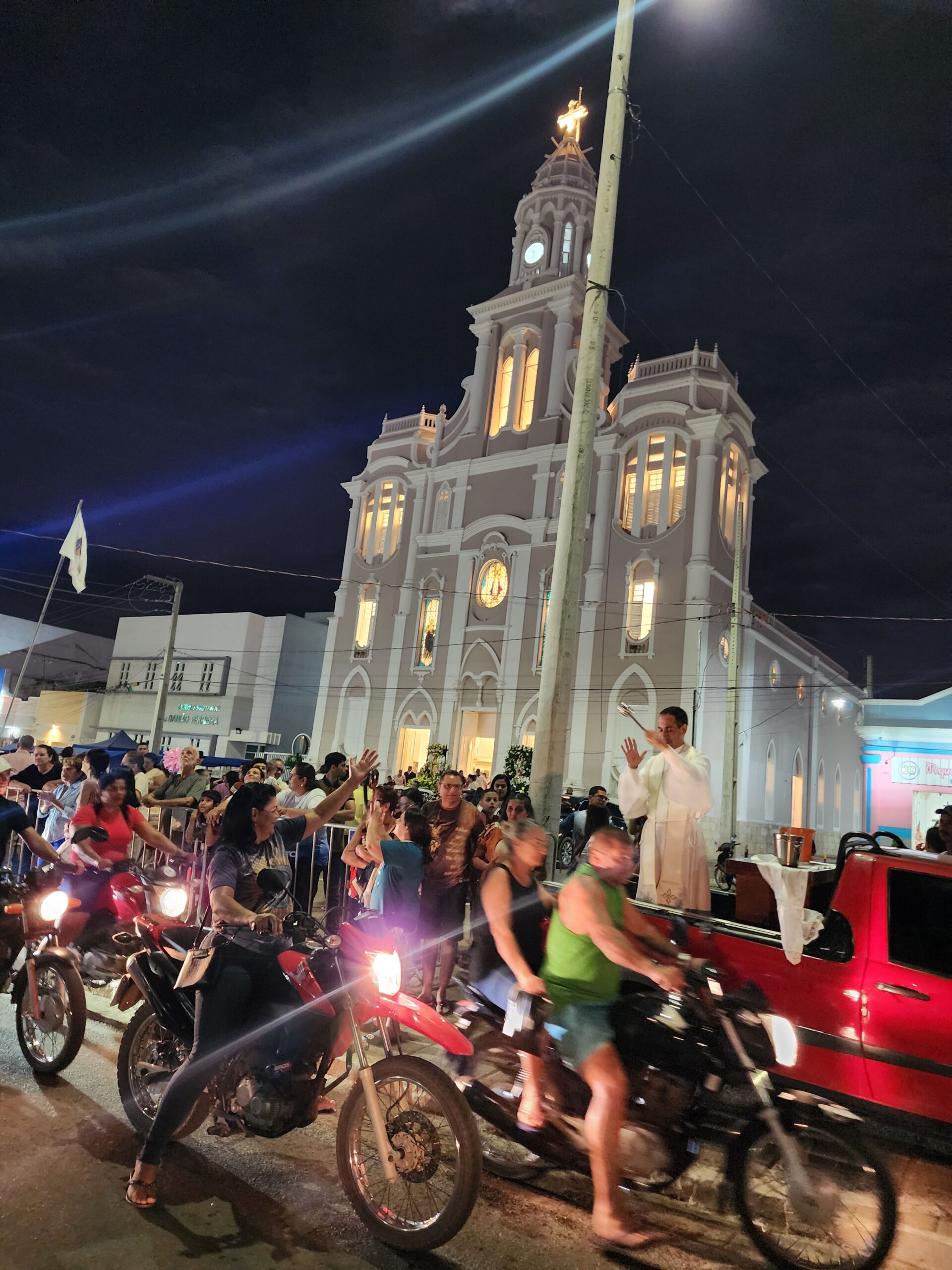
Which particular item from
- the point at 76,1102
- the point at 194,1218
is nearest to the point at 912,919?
the point at 194,1218

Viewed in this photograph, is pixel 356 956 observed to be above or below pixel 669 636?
below

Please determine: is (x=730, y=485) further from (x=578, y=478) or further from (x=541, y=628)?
(x=578, y=478)

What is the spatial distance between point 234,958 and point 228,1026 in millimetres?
295

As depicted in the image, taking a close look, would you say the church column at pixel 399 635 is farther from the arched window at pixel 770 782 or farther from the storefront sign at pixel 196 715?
the arched window at pixel 770 782

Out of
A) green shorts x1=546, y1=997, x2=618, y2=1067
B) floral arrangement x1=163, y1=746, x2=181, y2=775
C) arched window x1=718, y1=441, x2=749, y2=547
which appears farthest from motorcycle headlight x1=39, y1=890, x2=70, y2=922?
arched window x1=718, y1=441, x2=749, y2=547

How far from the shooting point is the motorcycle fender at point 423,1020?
3426 millimetres

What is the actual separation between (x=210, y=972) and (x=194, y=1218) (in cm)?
100

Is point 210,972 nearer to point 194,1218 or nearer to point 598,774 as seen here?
point 194,1218

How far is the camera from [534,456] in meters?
32.3

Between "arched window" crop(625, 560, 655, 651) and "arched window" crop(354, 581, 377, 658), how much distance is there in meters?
12.4

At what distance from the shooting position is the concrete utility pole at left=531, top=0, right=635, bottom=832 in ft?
26.2

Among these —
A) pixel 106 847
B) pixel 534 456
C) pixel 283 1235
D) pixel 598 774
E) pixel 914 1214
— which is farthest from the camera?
pixel 534 456

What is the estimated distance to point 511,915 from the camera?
4.30 metres

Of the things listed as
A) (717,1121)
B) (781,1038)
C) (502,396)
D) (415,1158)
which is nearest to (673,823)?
(781,1038)
